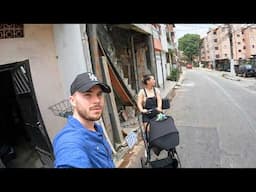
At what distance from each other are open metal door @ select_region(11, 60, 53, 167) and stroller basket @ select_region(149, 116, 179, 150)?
0.72 m

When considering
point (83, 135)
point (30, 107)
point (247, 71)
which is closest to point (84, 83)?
point (83, 135)

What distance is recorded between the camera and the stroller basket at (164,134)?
2.03 m

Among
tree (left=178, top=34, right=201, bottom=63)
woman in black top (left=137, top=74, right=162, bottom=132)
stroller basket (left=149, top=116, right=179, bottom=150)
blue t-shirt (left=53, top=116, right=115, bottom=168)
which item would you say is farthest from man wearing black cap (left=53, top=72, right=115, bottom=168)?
tree (left=178, top=34, right=201, bottom=63)

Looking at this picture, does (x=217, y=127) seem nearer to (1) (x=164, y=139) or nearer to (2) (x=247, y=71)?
(1) (x=164, y=139)

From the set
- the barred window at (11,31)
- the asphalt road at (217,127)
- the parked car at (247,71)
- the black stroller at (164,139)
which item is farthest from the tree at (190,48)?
the barred window at (11,31)

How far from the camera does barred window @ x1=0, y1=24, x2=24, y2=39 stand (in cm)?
209

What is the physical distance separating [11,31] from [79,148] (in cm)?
166

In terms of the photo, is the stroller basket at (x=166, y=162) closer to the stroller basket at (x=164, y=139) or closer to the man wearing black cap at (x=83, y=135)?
the stroller basket at (x=164, y=139)

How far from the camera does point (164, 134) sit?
79.8 inches

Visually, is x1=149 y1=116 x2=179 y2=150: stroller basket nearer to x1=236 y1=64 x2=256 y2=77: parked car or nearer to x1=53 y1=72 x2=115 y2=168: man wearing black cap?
x1=53 y1=72 x2=115 y2=168: man wearing black cap

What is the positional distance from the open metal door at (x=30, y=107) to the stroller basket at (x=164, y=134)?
2.35ft
